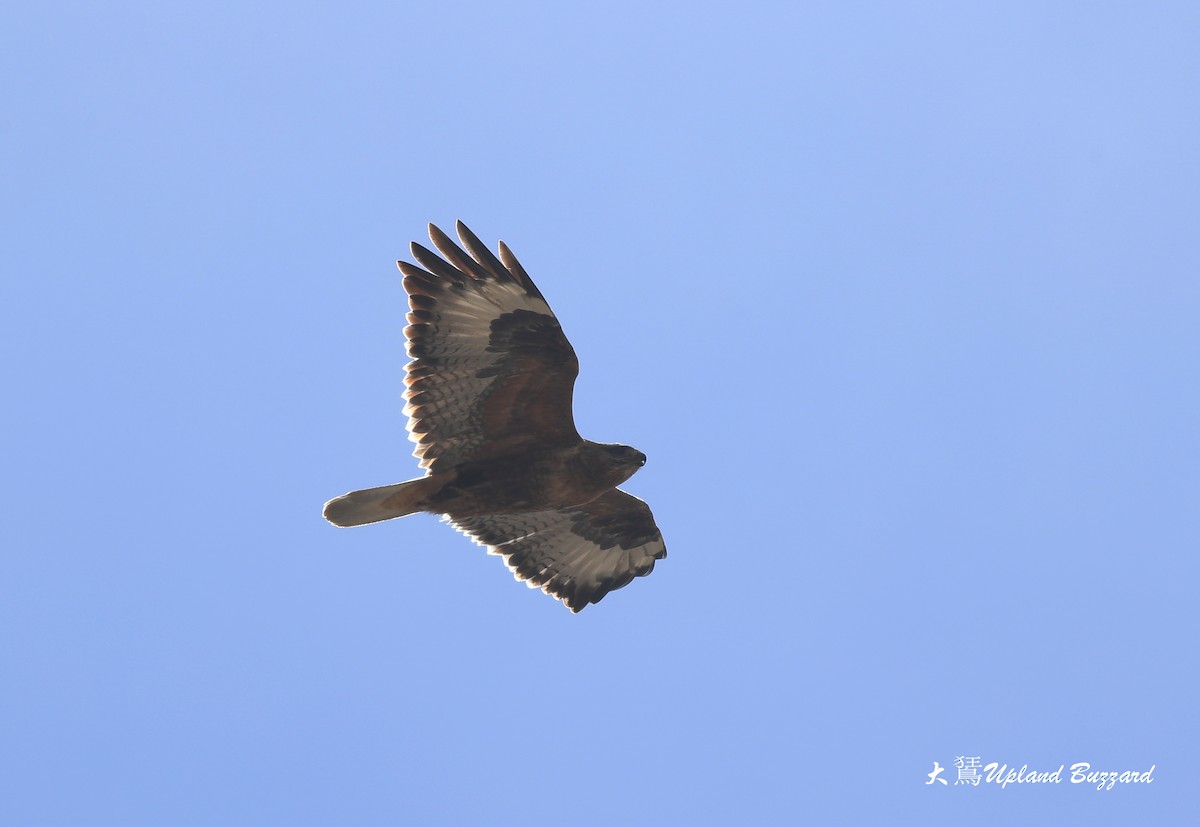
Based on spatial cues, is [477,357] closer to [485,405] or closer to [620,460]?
[485,405]

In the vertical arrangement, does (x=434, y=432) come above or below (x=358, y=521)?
above

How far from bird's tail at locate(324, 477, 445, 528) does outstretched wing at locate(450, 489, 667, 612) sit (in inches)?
57.1

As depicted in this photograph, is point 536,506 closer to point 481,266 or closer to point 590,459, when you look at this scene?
point 590,459

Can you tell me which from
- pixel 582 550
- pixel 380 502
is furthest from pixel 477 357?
pixel 582 550

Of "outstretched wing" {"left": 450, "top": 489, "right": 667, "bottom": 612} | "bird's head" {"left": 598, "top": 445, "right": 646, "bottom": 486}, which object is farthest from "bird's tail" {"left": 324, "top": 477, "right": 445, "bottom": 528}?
"outstretched wing" {"left": 450, "top": 489, "right": 667, "bottom": 612}

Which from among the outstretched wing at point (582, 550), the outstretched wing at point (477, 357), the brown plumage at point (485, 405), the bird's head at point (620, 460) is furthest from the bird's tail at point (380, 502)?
the outstretched wing at point (582, 550)

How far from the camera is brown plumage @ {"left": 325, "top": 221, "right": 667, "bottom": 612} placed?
9.69 metres

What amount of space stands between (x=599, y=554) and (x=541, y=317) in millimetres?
2783

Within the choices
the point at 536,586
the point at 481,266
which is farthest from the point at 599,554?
the point at 481,266

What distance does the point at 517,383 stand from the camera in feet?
32.4

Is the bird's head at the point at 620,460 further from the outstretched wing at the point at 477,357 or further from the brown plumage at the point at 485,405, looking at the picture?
the outstretched wing at the point at 477,357

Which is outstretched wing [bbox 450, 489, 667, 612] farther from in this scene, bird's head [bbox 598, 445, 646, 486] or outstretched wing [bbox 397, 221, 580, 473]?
outstretched wing [bbox 397, 221, 580, 473]

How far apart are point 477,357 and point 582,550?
2.53m

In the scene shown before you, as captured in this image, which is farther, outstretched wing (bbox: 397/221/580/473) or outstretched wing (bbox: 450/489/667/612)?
outstretched wing (bbox: 450/489/667/612)
